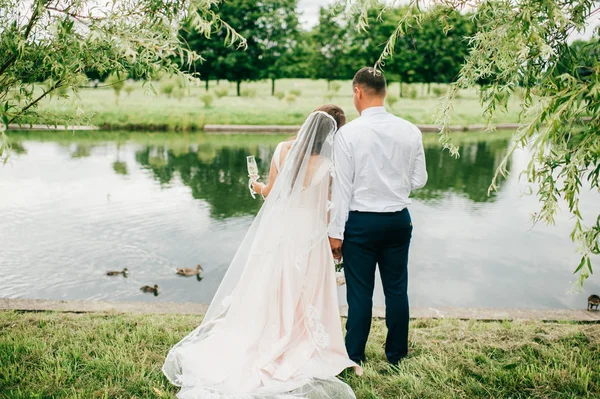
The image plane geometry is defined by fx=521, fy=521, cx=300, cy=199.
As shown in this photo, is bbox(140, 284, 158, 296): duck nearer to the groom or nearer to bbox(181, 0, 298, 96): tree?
the groom

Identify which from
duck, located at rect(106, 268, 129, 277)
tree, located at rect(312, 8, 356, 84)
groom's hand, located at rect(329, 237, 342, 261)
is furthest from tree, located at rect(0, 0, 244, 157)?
tree, located at rect(312, 8, 356, 84)

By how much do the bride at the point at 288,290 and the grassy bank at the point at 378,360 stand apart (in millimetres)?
296

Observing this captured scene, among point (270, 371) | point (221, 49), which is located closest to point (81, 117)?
point (270, 371)

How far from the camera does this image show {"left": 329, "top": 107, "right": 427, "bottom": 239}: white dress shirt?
3520mm

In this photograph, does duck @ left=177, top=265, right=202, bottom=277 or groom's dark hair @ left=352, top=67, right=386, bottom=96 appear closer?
groom's dark hair @ left=352, top=67, right=386, bottom=96

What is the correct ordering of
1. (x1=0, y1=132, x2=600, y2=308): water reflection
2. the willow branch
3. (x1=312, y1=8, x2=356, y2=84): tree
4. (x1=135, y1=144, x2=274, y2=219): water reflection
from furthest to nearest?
(x1=312, y1=8, x2=356, y2=84): tree < (x1=135, y1=144, x2=274, y2=219): water reflection < (x1=0, y1=132, x2=600, y2=308): water reflection < the willow branch

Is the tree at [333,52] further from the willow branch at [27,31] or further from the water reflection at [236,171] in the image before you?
the willow branch at [27,31]

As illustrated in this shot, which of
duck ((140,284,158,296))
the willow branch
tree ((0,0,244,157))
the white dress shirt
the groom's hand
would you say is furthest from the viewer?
duck ((140,284,158,296))

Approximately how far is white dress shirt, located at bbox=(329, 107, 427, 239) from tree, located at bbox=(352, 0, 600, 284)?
466 mm

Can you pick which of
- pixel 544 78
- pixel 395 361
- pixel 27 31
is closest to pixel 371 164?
pixel 544 78

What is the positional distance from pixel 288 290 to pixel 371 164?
107 cm

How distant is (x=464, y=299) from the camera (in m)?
6.27

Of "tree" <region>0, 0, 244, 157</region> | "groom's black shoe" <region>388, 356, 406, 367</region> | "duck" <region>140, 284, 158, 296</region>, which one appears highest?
"tree" <region>0, 0, 244, 157</region>

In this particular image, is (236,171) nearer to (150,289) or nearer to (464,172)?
(464,172)
